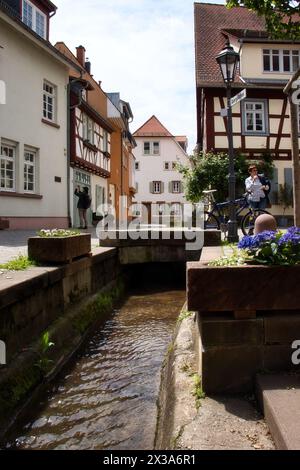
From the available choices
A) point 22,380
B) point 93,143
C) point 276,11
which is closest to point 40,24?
point 93,143

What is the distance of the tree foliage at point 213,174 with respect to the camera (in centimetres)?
1800

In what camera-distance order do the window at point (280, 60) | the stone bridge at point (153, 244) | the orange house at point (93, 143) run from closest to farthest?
the stone bridge at point (153, 244)
the orange house at point (93, 143)
the window at point (280, 60)

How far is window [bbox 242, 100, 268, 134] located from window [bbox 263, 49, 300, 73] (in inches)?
70.2

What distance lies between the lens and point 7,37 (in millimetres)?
13375

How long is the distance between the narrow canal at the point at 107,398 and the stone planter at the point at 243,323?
75cm

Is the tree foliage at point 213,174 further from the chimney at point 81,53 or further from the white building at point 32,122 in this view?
the chimney at point 81,53

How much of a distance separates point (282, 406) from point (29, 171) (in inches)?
549

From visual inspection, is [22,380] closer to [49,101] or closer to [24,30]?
[24,30]

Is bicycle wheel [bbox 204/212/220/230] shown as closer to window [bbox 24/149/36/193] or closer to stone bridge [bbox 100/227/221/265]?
stone bridge [bbox 100/227/221/265]

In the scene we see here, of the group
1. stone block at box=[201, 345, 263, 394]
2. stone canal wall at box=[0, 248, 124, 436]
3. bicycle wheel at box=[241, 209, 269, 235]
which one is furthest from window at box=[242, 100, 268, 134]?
stone block at box=[201, 345, 263, 394]

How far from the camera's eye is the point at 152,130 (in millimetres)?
47656

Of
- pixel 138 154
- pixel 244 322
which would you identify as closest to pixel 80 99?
pixel 244 322

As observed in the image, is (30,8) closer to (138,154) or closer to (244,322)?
(244,322)

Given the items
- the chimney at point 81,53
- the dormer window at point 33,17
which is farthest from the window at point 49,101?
the chimney at point 81,53
